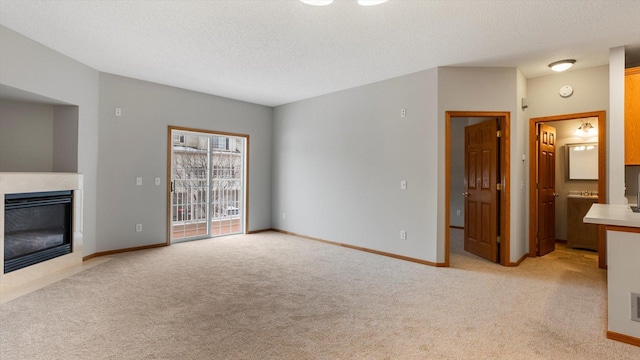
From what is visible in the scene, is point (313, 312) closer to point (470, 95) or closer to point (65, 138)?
point (470, 95)

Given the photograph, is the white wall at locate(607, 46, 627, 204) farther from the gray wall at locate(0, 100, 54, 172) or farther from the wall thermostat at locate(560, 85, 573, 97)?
the gray wall at locate(0, 100, 54, 172)

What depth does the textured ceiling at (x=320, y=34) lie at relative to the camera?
2711 mm

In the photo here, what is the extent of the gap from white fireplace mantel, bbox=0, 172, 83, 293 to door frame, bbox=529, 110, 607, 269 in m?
6.37

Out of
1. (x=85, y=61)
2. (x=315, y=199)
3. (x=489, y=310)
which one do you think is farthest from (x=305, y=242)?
(x=85, y=61)

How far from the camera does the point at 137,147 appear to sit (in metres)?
4.90

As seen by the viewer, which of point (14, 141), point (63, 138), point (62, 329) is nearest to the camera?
point (62, 329)

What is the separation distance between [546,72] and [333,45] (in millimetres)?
3166

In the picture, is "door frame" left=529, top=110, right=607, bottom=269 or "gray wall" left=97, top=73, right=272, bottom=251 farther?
"gray wall" left=97, top=73, right=272, bottom=251

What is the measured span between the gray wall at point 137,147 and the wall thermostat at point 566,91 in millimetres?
5497

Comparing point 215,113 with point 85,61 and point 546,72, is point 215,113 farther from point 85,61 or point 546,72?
point 546,72

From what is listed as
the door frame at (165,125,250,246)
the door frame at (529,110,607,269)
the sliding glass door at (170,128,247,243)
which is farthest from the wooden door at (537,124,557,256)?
the sliding glass door at (170,128,247,243)

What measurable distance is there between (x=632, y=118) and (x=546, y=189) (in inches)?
66.6

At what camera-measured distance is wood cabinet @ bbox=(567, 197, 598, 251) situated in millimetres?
4996

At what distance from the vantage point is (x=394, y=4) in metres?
2.63
